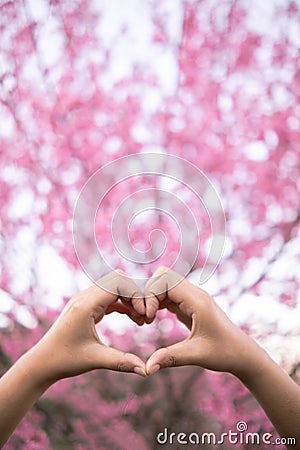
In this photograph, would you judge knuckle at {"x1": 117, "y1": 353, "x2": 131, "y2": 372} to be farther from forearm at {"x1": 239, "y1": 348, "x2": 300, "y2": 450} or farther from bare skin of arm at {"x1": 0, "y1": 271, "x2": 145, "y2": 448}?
forearm at {"x1": 239, "y1": 348, "x2": 300, "y2": 450}

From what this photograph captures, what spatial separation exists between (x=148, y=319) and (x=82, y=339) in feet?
0.30

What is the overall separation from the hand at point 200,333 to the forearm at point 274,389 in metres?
0.01

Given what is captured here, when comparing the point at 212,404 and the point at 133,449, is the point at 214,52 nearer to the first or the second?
the point at 212,404

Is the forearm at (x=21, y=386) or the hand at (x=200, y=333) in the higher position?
the hand at (x=200, y=333)

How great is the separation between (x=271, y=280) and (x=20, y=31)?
3.68ft

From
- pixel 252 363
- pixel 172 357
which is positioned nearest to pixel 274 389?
pixel 252 363

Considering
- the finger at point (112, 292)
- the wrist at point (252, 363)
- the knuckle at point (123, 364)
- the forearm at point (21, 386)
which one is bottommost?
the forearm at point (21, 386)

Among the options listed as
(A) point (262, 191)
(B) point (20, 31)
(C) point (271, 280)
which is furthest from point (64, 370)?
(B) point (20, 31)

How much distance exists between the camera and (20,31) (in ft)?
5.74

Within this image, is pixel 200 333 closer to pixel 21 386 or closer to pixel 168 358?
pixel 168 358

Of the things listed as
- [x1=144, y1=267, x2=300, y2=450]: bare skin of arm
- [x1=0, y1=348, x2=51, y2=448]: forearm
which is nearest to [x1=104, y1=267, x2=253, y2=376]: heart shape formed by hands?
[x1=144, y1=267, x2=300, y2=450]: bare skin of arm

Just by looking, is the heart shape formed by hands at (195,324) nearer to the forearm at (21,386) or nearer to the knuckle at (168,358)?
the knuckle at (168,358)

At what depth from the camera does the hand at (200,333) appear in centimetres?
66

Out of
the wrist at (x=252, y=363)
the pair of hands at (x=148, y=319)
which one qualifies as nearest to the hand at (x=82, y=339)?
the pair of hands at (x=148, y=319)
